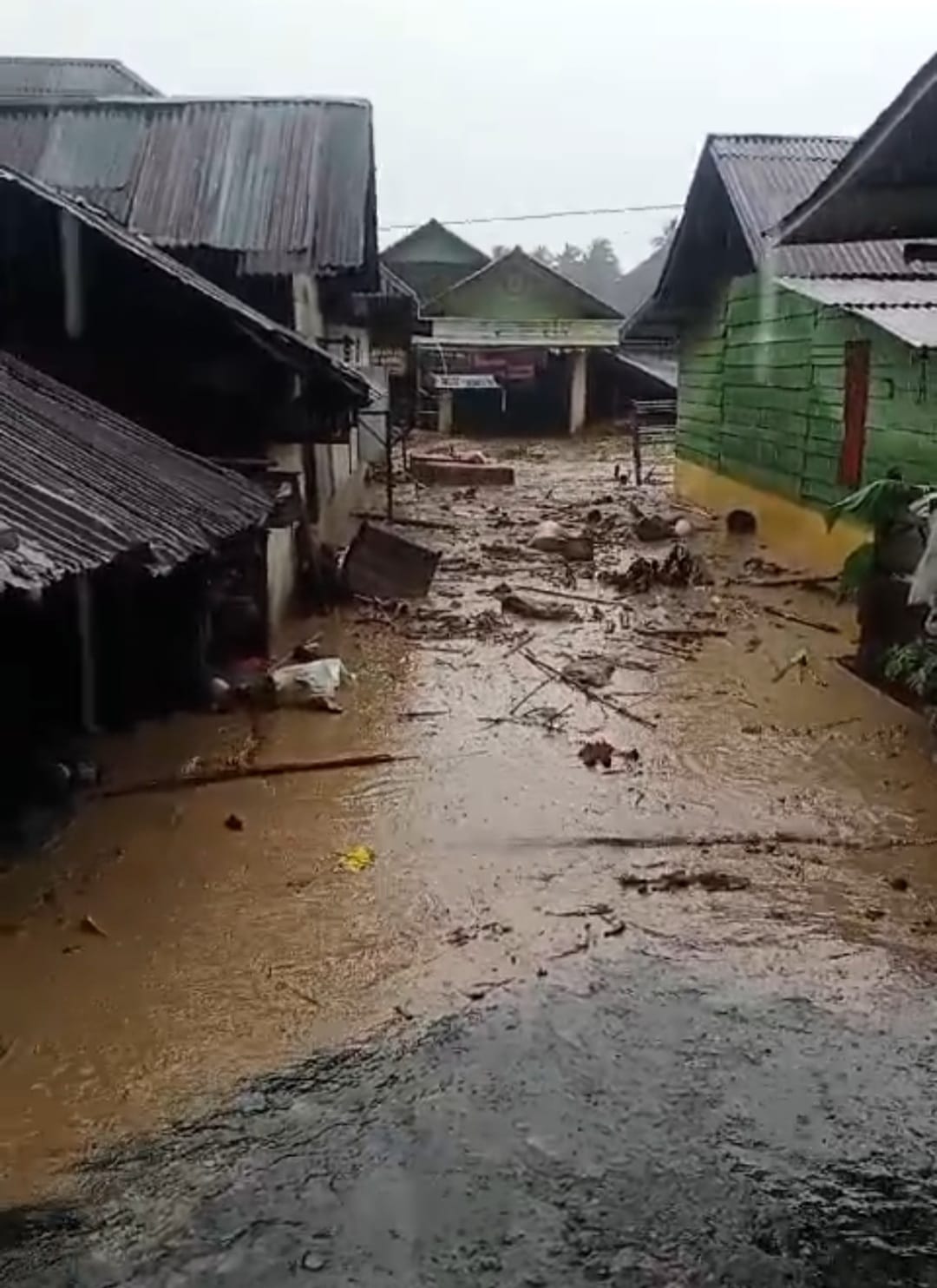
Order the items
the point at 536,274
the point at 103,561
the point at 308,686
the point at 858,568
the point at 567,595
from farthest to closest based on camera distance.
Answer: the point at 536,274 → the point at 567,595 → the point at 858,568 → the point at 308,686 → the point at 103,561

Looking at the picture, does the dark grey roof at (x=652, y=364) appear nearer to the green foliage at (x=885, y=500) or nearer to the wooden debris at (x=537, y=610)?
the wooden debris at (x=537, y=610)

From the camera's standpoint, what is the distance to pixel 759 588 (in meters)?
15.5

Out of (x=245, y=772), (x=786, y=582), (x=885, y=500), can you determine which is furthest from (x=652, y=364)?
(x=245, y=772)

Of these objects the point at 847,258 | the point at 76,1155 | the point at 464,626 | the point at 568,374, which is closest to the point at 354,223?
the point at 464,626

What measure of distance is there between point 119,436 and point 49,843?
3.48 metres

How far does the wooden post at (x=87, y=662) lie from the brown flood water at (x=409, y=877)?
0.47 m

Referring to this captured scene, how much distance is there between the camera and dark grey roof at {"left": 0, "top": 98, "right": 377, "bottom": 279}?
1470cm

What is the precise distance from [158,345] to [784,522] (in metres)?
10.6

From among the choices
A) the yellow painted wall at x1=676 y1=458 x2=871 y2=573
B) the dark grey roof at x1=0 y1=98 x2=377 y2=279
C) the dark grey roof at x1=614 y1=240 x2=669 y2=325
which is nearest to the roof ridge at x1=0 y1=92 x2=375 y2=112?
the dark grey roof at x1=0 y1=98 x2=377 y2=279

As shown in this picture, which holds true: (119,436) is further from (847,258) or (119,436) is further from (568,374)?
(568,374)

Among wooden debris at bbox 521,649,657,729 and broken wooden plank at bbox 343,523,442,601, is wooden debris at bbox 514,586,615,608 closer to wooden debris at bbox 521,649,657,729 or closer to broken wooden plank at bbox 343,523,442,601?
broken wooden plank at bbox 343,523,442,601

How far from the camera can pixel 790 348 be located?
58.3ft

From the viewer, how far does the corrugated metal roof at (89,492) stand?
5.87 m

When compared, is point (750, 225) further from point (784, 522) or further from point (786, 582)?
point (786, 582)
